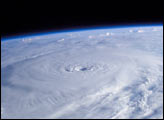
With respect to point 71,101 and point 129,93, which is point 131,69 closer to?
point 129,93

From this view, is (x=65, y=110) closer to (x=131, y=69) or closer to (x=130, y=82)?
(x=130, y=82)

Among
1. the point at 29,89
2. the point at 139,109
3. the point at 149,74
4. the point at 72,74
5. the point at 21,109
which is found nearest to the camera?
the point at 139,109

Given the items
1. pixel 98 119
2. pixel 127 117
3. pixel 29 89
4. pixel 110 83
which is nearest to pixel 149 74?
pixel 110 83

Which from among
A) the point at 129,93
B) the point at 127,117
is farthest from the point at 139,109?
→ the point at 129,93

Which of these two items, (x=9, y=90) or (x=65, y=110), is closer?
(x=65, y=110)

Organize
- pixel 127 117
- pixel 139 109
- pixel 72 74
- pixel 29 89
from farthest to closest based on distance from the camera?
pixel 72 74 → pixel 29 89 → pixel 139 109 → pixel 127 117

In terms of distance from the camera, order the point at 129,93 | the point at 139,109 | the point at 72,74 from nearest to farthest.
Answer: the point at 139,109 → the point at 129,93 → the point at 72,74

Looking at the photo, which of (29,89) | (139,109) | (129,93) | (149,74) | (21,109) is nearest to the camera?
(139,109)

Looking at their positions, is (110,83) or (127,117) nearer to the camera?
(127,117)
